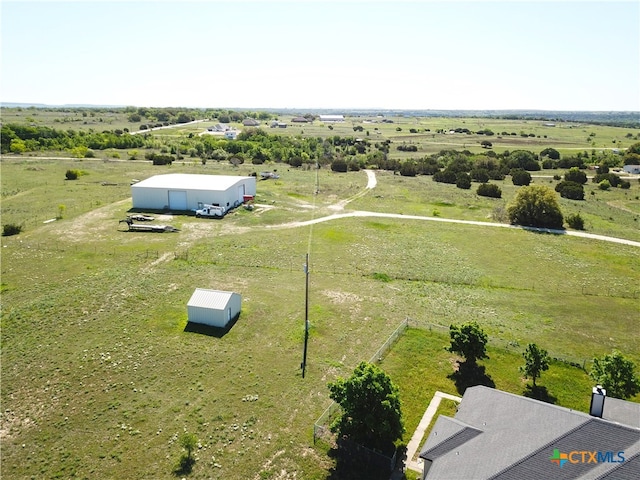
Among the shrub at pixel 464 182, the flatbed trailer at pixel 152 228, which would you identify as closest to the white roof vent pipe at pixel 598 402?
the flatbed trailer at pixel 152 228

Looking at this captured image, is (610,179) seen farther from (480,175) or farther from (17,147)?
(17,147)

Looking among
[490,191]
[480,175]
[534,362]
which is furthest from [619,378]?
[480,175]

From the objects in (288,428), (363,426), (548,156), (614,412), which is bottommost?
(288,428)

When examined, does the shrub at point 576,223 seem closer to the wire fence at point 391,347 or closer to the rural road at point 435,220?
the rural road at point 435,220

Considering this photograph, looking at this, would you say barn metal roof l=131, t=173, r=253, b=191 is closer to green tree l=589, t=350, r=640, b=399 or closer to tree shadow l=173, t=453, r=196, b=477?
tree shadow l=173, t=453, r=196, b=477

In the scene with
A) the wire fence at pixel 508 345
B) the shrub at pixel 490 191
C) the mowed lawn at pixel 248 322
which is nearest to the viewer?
the mowed lawn at pixel 248 322

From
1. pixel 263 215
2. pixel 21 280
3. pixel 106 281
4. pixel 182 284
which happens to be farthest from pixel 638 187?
pixel 21 280

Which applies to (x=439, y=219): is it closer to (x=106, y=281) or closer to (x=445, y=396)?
(x=445, y=396)
